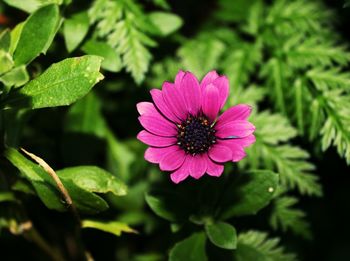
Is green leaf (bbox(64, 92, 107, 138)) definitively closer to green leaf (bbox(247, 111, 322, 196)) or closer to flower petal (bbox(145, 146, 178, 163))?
green leaf (bbox(247, 111, 322, 196))

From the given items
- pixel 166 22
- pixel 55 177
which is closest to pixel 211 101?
pixel 55 177

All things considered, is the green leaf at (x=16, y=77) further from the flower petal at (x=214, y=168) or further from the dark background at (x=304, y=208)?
the dark background at (x=304, y=208)

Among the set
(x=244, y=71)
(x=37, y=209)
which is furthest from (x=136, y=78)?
(x=37, y=209)

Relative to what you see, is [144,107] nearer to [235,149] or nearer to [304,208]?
[235,149]

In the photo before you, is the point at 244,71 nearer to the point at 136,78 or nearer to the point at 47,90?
the point at 136,78

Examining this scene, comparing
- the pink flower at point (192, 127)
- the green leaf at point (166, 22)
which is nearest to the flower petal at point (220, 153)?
the pink flower at point (192, 127)

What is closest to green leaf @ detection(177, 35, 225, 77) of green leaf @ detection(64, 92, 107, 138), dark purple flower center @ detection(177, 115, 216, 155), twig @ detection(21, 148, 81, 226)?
green leaf @ detection(64, 92, 107, 138)
